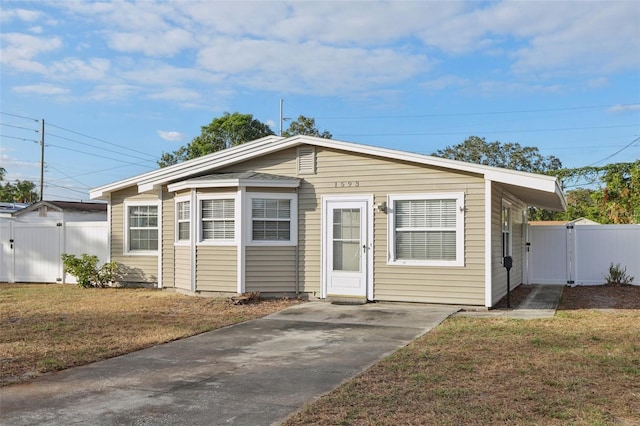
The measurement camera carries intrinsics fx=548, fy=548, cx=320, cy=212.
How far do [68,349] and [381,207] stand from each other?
636 cm

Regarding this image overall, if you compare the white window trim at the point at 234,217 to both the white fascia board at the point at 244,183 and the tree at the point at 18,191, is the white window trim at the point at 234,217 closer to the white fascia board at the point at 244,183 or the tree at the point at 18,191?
the white fascia board at the point at 244,183

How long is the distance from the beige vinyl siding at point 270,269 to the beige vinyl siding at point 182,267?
1.58m

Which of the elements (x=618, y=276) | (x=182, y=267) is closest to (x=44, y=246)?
(x=182, y=267)

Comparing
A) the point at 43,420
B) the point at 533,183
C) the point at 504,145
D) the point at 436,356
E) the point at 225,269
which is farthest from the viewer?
the point at 504,145

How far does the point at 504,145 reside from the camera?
44594mm

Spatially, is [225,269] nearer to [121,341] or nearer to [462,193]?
[121,341]

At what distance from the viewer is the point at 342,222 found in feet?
38.1

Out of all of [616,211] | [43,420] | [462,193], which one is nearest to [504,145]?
[616,211]

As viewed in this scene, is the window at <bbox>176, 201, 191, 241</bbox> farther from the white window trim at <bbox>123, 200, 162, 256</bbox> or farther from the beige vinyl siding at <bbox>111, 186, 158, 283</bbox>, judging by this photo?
the beige vinyl siding at <bbox>111, 186, 158, 283</bbox>

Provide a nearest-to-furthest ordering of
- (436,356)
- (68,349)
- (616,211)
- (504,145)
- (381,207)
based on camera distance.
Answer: (436,356), (68,349), (381,207), (616,211), (504,145)

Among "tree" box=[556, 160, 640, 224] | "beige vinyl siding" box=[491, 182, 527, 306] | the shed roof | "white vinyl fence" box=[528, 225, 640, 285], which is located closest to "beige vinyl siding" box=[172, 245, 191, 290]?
"beige vinyl siding" box=[491, 182, 527, 306]

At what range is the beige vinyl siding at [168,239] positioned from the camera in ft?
44.7

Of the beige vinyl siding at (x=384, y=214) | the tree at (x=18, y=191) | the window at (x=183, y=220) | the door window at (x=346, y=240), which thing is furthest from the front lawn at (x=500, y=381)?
the tree at (x=18, y=191)

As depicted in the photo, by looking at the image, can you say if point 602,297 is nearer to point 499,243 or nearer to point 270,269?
point 499,243
